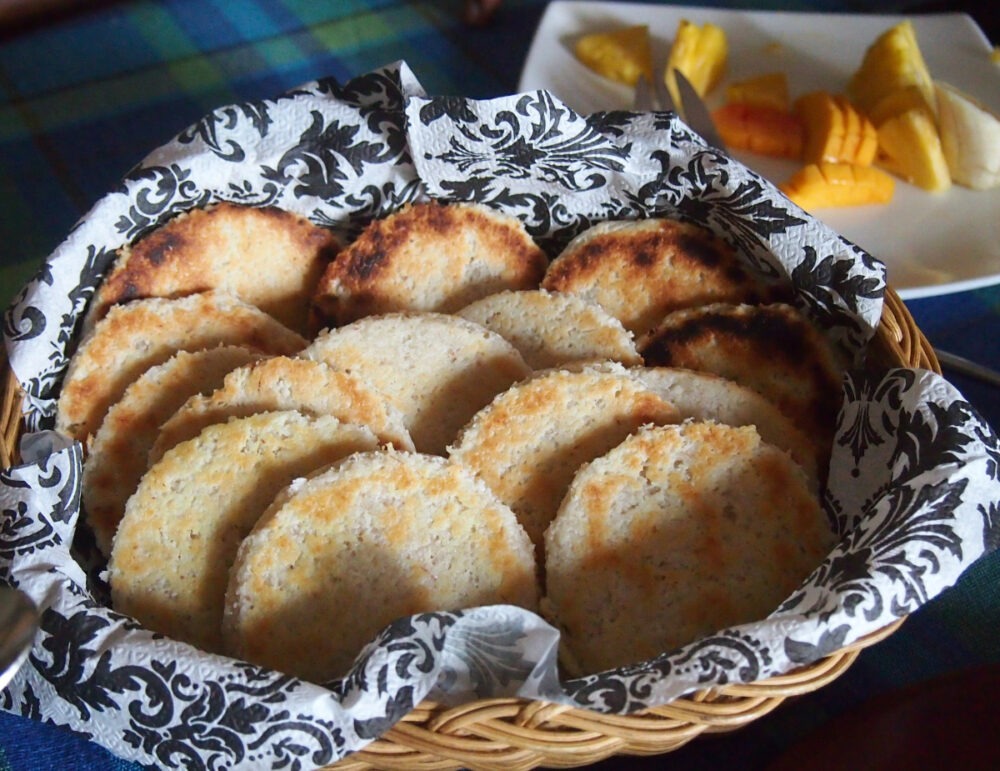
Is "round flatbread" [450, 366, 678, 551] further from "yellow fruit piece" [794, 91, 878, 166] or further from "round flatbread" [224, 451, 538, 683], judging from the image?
"yellow fruit piece" [794, 91, 878, 166]

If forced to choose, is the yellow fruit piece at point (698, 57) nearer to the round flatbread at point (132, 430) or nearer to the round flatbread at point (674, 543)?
the round flatbread at point (674, 543)

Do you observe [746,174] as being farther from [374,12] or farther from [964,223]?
[374,12]

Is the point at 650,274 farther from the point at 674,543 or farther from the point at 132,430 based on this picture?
the point at 132,430

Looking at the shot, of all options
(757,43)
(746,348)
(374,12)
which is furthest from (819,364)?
(374,12)

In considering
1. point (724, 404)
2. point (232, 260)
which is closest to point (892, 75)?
point (724, 404)

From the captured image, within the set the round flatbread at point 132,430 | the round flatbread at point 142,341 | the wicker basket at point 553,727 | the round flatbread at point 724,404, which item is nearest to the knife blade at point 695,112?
the round flatbread at point 724,404

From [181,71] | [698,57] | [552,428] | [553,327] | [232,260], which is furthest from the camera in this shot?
[181,71]

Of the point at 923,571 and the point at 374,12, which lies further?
the point at 374,12
